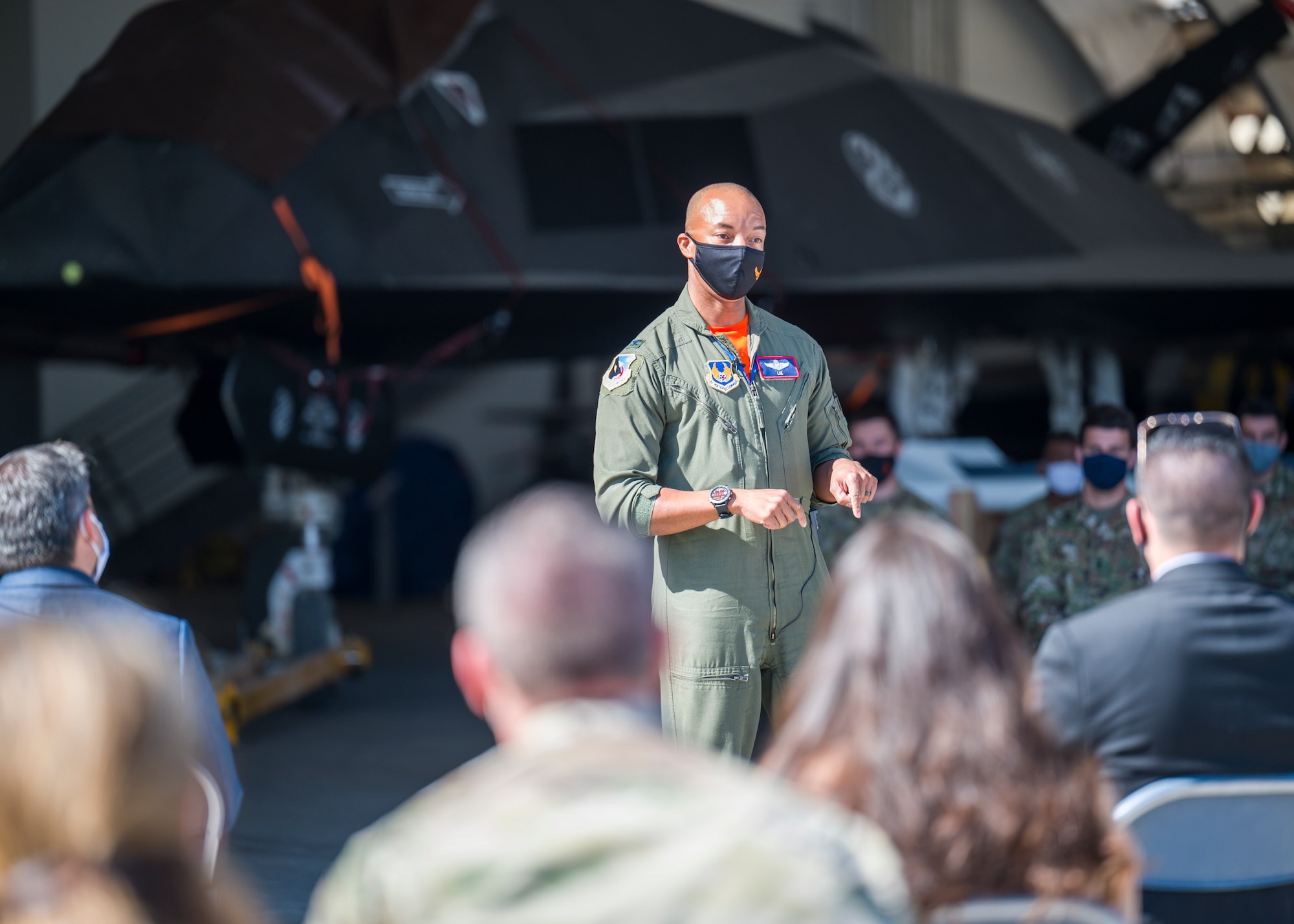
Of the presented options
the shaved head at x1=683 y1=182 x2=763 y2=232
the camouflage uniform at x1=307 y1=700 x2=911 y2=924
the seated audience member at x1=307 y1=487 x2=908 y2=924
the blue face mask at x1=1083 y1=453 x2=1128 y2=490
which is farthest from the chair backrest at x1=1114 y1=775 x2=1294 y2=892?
the blue face mask at x1=1083 y1=453 x2=1128 y2=490

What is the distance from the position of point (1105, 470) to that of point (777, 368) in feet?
7.90

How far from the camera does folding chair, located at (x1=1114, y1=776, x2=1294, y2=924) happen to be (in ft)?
6.48

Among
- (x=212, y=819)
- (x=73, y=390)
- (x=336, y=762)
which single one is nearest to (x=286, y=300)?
(x=336, y=762)

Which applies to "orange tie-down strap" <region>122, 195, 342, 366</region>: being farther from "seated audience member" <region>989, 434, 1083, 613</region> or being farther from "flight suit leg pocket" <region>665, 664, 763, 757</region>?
"flight suit leg pocket" <region>665, 664, 763, 757</region>

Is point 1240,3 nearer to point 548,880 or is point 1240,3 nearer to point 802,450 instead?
point 802,450

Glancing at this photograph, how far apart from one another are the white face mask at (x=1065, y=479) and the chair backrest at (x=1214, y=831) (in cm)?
441

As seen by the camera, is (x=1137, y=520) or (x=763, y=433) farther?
(x=763, y=433)

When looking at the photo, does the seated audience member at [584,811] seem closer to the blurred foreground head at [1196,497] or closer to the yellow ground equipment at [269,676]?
the blurred foreground head at [1196,497]

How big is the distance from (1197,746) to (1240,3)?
54.5 feet

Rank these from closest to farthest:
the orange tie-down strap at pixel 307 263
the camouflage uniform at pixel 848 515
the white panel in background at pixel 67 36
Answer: the camouflage uniform at pixel 848 515
the orange tie-down strap at pixel 307 263
the white panel in background at pixel 67 36

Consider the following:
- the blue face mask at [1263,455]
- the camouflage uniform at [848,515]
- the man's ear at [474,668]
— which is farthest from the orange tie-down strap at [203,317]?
the man's ear at [474,668]

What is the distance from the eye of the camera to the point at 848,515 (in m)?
5.79

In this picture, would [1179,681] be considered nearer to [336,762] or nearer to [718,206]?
[718,206]

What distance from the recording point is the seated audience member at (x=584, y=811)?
1092 millimetres
